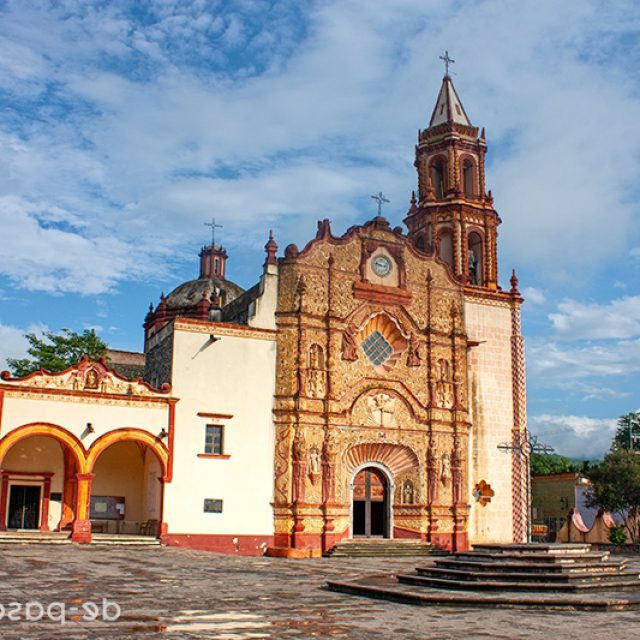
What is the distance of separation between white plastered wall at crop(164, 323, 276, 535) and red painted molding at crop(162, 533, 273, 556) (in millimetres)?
157

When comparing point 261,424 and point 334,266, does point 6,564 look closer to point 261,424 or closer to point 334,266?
point 261,424

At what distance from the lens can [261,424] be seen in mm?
28891

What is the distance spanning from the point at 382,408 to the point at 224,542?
772 centimetres

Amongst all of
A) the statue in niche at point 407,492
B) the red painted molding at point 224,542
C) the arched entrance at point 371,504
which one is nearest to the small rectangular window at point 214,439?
the red painted molding at point 224,542

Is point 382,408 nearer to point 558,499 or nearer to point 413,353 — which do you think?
point 413,353

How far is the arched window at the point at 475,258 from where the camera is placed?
117 ft

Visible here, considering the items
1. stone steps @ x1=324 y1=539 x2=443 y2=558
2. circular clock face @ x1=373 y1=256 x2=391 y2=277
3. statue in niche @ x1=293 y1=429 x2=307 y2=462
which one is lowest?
stone steps @ x1=324 y1=539 x2=443 y2=558

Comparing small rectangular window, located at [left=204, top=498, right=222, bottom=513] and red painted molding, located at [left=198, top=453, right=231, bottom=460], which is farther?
red painted molding, located at [left=198, top=453, right=231, bottom=460]

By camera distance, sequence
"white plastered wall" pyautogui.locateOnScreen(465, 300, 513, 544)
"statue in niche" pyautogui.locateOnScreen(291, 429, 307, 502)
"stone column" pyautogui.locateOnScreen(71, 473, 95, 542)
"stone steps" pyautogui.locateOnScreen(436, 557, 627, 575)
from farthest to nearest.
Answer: "white plastered wall" pyautogui.locateOnScreen(465, 300, 513, 544)
"statue in niche" pyautogui.locateOnScreen(291, 429, 307, 502)
"stone column" pyautogui.locateOnScreen(71, 473, 95, 542)
"stone steps" pyautogui.locateOnScreen(436, 557, 627, 575)

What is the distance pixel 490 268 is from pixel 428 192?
427cm

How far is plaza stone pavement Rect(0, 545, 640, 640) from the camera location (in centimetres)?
945

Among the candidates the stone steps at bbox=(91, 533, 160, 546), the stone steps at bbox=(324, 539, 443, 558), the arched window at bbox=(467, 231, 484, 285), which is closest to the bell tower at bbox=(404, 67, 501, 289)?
the arched window at bbox=(467, 231, 484, 285)

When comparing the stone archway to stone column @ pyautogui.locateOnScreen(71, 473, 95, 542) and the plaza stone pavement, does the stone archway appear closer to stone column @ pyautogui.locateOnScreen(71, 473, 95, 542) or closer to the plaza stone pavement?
stone column @ pyautogui.locateOnScreen(71, 473, 95, 542)

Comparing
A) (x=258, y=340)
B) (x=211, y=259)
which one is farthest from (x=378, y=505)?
(x=211, y=259)
